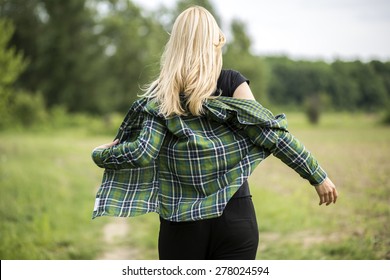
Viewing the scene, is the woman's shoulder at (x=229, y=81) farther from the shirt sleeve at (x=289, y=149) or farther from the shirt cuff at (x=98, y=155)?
the shirt cuff at (x=98, y=155)

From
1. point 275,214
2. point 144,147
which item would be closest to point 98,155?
point 144,147

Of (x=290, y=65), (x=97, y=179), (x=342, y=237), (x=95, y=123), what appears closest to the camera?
(x=342, y=237)

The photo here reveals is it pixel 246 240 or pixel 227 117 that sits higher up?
pixel 227 117

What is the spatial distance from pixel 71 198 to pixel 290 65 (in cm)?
974

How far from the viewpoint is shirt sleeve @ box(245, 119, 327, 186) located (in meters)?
2.15

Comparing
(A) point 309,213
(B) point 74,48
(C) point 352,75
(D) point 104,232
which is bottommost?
(D) point 104,232

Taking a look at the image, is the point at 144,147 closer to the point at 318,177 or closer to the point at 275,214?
the point at 318,177

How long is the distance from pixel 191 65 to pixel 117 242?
4367 millimetres

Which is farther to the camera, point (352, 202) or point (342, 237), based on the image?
point (352, 202)

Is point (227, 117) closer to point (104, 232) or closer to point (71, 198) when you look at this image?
point (104, 232)

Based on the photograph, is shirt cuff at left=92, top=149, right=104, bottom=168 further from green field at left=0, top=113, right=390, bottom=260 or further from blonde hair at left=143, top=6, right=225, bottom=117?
green field at left=0, top=113, right=390, bottom=260

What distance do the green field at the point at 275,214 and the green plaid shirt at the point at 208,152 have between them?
2.73 metres

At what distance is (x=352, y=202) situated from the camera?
5.93m

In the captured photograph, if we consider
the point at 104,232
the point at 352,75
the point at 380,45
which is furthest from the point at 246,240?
the point at 352,75
